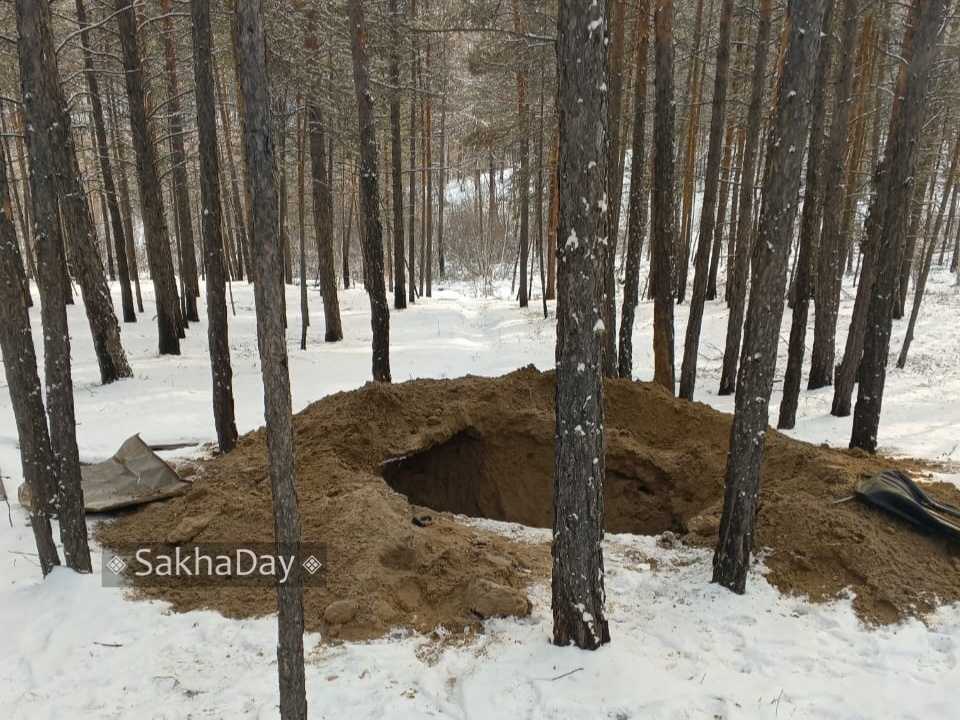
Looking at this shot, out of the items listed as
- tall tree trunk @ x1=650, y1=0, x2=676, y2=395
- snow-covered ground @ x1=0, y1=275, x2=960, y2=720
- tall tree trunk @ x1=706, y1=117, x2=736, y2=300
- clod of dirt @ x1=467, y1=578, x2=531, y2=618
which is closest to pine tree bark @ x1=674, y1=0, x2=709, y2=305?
tall tree trunk @ x1=706, y1=117, x2=736, y2=300

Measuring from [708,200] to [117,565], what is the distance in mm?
10848

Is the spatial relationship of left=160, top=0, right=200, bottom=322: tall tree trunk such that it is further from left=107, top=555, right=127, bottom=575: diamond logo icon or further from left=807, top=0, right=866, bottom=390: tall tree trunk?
left=807, top=0, right=866, bottom=390: tall tree trunk

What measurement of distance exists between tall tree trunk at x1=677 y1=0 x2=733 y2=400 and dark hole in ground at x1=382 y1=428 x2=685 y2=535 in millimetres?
4154

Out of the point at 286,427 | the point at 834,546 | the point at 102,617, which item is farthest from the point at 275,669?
the point at 834,546

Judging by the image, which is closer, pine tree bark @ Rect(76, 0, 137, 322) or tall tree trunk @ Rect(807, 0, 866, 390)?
tall tree trunk @ Rect(807, 0, 866, 390)

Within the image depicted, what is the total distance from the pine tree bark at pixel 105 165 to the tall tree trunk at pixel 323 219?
4495mm

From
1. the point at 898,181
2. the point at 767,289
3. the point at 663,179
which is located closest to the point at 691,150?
the point at 663,179

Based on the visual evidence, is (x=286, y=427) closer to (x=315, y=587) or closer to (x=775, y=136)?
(x=315, y=587)

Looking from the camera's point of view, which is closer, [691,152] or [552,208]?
[691,152]

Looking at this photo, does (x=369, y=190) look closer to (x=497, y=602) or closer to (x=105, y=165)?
(x=497, y=602)

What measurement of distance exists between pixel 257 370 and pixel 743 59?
13.9 meters

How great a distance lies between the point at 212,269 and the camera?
7062mm

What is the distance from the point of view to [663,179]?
953 centimetres

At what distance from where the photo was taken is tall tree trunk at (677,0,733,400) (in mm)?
10008
